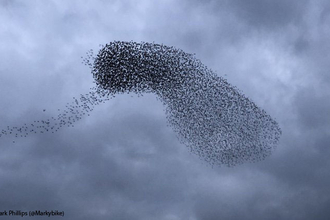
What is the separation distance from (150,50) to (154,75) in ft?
12.4

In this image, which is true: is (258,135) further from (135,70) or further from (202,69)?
(135,70)

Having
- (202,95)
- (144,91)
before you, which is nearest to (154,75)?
(144,91)

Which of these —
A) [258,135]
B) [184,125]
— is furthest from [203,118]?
[258,135]

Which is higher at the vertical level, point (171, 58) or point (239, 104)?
point (171, 58)

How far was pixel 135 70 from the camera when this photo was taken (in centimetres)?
7938

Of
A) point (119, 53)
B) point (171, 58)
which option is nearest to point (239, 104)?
point (171, 58)

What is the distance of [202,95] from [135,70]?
10598 mm

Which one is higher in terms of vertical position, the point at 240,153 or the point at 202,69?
the point at 202,69

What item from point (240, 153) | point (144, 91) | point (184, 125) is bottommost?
point (240, 153)

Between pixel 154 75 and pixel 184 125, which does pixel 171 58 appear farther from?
pixel 184 125

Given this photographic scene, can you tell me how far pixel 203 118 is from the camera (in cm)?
7944

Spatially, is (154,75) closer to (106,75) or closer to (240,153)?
(106,75)

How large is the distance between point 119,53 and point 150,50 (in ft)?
15.0

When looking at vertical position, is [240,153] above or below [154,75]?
below
